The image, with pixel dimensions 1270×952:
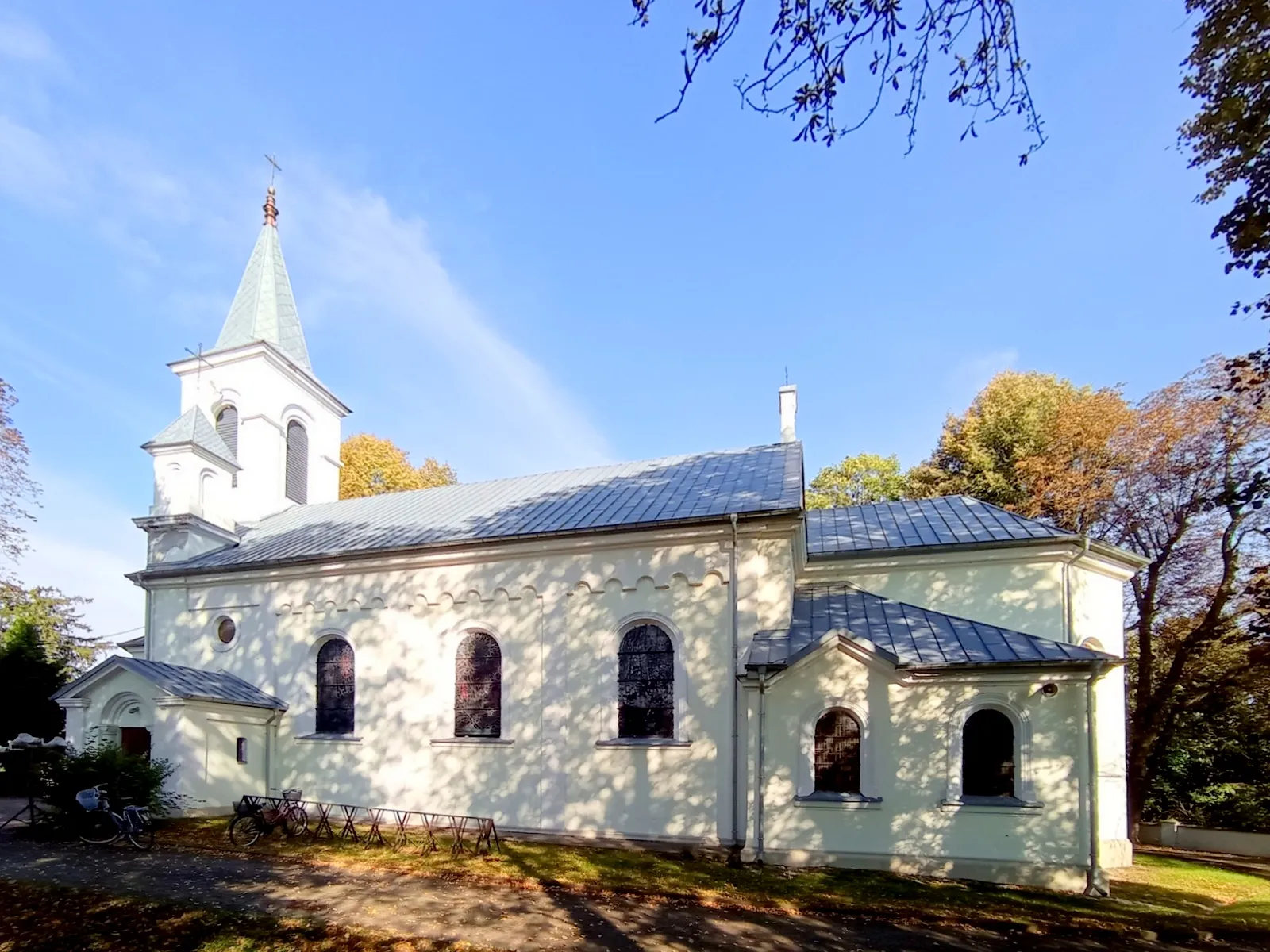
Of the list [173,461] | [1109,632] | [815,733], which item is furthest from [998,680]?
[173,461]

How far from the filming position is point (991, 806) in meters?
11.6

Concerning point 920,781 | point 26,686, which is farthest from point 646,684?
point 26,686

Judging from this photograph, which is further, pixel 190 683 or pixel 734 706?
pixel 190 683

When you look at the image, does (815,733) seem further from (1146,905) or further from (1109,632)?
(1109,632)

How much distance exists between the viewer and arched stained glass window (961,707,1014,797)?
1185 centimetres

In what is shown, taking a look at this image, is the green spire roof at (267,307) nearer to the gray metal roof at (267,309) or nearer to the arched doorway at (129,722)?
the gray metal roof at (267,309)

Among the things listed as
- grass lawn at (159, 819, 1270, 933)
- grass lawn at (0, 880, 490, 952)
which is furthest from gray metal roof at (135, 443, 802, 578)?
grass lawn at (0, 880, 490, 952)

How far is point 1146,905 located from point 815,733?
15.7 feet

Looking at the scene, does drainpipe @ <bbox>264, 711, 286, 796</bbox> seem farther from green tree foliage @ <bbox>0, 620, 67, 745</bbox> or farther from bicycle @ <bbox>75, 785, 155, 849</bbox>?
green tree foliage @ <bbox>0, 620, 67, 745</bbox>

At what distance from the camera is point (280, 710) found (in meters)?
17.0

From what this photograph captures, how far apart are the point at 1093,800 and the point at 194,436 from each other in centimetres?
2167

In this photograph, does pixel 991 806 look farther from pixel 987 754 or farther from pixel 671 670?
pixel 671 670

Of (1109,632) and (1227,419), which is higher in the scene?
(1227,419)

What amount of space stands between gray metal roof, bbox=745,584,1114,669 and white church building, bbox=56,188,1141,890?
0.06 metres
